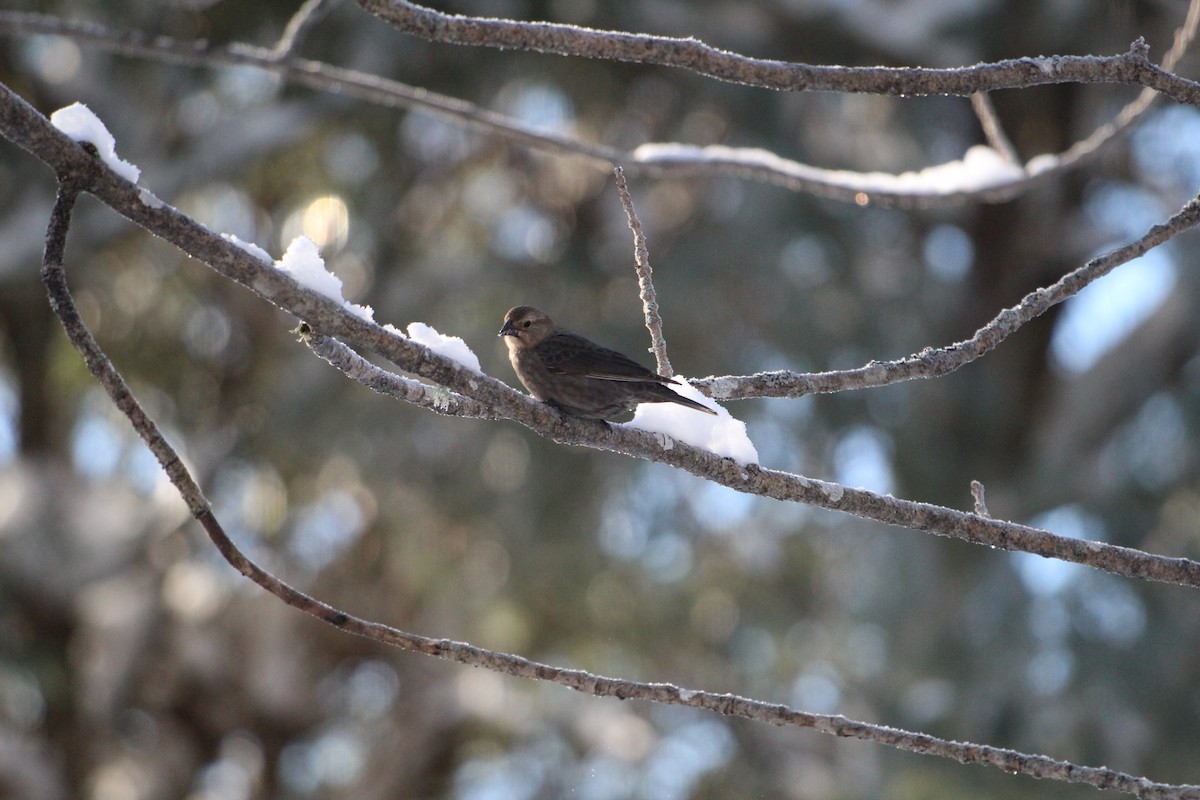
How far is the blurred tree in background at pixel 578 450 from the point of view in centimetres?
794

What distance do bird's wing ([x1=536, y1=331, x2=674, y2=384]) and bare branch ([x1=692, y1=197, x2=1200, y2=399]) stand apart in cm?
64

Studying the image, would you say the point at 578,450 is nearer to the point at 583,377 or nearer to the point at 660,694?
the point at 583,377

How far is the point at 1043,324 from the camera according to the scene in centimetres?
931

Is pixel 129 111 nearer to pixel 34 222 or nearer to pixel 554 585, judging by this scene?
pixel 34 222

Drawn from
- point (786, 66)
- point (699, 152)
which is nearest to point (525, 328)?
point (699, 152)

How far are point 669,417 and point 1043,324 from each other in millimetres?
7852

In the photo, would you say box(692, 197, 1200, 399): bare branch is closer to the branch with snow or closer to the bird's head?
the branch with snow

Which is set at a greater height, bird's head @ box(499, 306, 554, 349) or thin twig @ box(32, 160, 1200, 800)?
bird's head @ box(499, 306, 554, 349)

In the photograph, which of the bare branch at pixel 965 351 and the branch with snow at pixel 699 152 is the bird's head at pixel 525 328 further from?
the bare branch at pixel 965 351

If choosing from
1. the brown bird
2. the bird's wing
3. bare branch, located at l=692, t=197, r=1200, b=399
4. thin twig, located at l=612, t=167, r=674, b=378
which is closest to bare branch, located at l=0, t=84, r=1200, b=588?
bare branch, located at l=692, t=197, r=1200, b=399

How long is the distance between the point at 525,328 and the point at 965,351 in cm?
183

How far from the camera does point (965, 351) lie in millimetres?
2148

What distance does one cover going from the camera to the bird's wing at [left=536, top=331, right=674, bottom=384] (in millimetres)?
3014

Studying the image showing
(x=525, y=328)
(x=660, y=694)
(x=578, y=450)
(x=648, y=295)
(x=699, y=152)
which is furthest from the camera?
(x=578, y=450)
